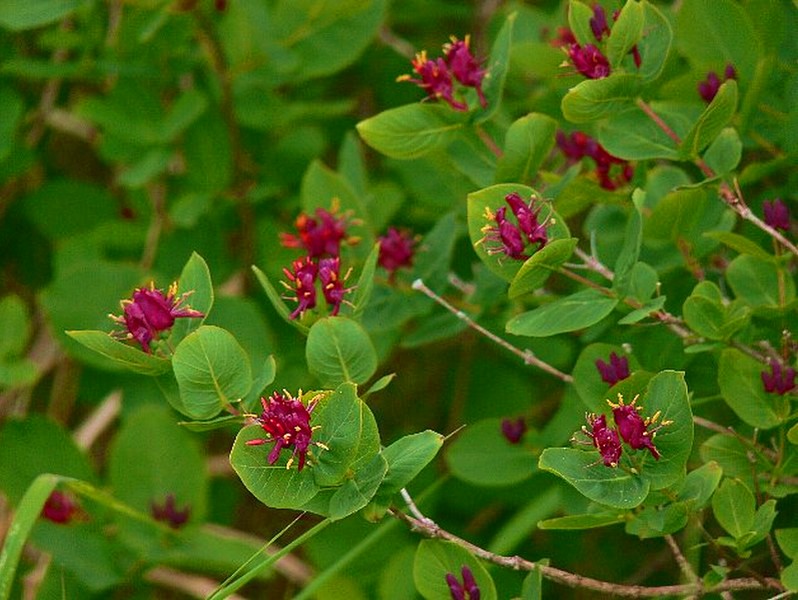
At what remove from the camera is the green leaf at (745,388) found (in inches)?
45.4

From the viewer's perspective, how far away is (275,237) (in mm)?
1887

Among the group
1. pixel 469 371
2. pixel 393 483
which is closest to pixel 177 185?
pixel 469 371

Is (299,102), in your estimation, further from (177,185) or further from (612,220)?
(612,220)

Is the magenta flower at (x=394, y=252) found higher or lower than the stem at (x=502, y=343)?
lower

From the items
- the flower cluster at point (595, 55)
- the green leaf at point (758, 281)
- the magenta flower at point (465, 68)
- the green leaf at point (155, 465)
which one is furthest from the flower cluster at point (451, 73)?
the green leaf at point (155, 465)

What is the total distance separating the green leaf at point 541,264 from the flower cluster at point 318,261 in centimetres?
16

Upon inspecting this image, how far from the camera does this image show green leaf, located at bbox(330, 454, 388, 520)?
0.99m

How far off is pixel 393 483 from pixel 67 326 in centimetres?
89

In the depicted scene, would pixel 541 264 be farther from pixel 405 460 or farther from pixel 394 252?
pixel 394 252

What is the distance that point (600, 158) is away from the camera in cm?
134

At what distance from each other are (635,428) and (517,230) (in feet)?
0.71

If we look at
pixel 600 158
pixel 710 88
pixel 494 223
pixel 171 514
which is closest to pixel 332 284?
pixel 494 223

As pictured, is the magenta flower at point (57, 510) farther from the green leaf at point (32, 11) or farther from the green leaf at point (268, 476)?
the green leaf at point (268, 476)

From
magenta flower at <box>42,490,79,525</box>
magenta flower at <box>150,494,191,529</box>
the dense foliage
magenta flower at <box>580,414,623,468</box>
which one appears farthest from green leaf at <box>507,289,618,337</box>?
magenta flower at <box>42,490,79,525</box>
